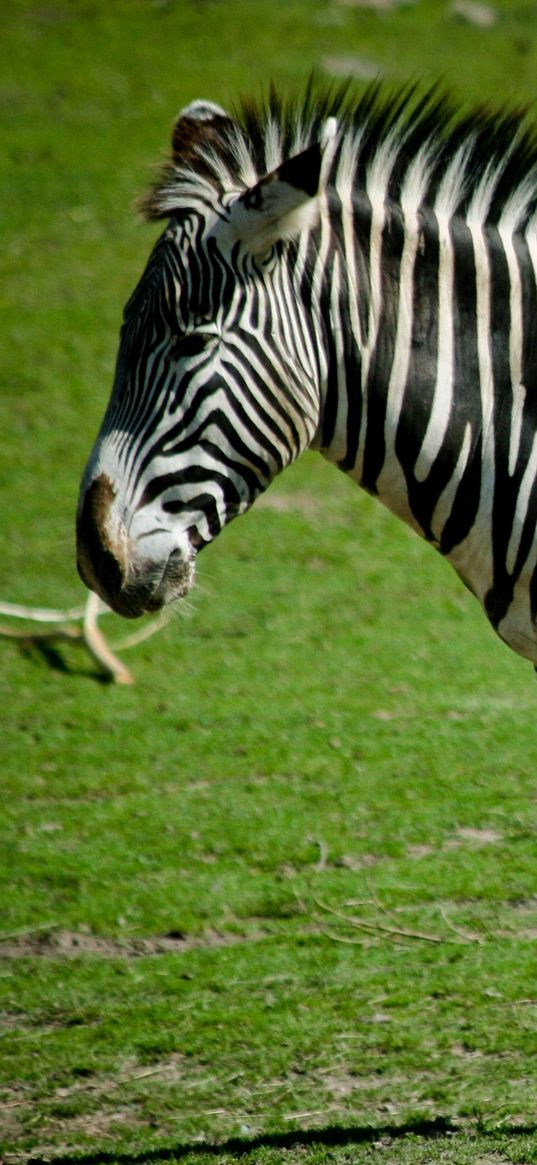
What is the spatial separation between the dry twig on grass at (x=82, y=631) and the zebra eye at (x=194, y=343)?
554cm

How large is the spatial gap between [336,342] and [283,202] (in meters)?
0.44

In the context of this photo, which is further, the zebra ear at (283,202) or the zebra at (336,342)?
the zebra at (336,342)

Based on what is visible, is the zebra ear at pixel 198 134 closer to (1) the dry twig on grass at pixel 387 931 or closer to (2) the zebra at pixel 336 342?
(2) the zebra at pixel 336 342

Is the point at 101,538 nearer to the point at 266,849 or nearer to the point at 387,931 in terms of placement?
the point at 387,931

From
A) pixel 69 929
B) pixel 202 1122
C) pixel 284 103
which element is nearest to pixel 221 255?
pixel 284 103

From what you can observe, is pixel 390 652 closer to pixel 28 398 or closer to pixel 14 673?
pixel 14 673

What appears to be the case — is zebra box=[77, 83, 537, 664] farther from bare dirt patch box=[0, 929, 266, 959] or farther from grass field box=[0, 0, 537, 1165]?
bare dirt patch box=[0, 929, 266, 959]

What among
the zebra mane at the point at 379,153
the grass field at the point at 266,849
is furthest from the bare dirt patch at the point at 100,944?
the zebra mane at the point at 379,153

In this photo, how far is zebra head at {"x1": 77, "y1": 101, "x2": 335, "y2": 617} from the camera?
12.3 ft

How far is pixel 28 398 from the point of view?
13.7 meters

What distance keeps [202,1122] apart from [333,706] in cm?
407

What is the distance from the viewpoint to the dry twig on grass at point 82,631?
9195 mm

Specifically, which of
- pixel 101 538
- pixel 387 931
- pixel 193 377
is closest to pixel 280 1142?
pixel 387 931

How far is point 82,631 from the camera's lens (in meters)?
9.41
